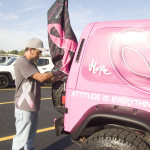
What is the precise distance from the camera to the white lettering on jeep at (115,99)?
2115 millimetres

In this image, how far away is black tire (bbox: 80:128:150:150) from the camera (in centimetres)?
212

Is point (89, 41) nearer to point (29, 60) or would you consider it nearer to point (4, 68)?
point (29, 60)

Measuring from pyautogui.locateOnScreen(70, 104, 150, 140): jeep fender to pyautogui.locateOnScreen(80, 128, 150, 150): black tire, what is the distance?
115mm

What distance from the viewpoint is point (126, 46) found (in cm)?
228

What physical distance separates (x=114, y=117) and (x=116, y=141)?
0.23 m

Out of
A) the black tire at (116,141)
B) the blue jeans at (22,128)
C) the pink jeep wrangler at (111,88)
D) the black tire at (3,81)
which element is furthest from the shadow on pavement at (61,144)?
the black tire at (3,81)

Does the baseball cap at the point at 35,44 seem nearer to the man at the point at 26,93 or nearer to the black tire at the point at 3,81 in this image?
the man at the point at 26,93

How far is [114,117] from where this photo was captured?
2.21 m

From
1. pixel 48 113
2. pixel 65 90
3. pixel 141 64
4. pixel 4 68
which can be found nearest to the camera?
pixel 141 64

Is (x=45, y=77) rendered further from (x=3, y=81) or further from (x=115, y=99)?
(x=3, y=81)

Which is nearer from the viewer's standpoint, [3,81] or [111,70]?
[111,70]

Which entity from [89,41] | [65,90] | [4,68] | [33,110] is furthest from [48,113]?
[4,68]

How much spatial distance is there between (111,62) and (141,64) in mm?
307

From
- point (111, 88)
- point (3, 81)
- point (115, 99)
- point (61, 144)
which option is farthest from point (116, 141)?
point (3, 81)
